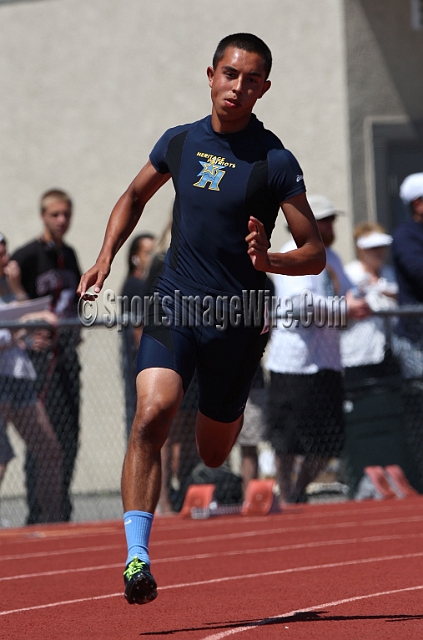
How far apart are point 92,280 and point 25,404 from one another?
4815 mm

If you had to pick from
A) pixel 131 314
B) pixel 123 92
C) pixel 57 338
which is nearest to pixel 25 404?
pixel 57 338

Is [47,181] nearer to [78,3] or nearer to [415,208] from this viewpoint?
[78,3]

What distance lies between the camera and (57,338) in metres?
10.3

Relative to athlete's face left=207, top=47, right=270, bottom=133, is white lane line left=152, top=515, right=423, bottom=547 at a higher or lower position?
lower

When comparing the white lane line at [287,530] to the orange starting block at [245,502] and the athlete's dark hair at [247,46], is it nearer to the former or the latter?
the orange starting block at [245,502]

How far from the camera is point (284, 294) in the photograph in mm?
10438

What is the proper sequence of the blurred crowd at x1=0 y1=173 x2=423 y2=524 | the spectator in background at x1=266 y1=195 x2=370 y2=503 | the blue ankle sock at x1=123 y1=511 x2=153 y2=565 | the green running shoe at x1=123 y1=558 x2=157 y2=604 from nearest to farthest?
the green running shoe at x1=123 y1=558 x2=157 y2=604 → the blue ankle sock at x1=123 y1=511 x2=153 y2=565 → the blurred crowd at x1=0 y1=173 x2=423 y2=524 → the spectator in background at x1=266 y1=195 x2=370 y2=503

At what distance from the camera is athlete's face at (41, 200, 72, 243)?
34.8 feet

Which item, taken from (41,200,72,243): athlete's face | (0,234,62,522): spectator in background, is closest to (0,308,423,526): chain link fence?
(0,234,62,522): spectator in background

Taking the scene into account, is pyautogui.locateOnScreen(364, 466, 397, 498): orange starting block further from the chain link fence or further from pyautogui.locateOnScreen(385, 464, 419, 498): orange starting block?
the chain link fence

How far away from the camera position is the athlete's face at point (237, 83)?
547 cm

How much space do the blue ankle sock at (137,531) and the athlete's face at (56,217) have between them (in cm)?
574

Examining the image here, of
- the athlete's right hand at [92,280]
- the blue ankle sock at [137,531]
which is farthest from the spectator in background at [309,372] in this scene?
the blue ankle sock at [137,531]

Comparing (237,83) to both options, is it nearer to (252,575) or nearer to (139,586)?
(139,586)
